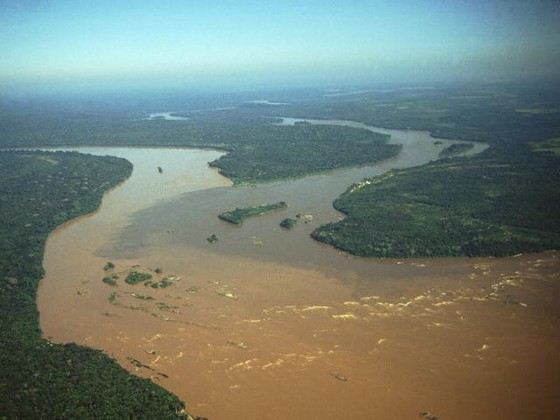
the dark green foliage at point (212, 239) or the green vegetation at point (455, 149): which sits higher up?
the green vegetation at point (455, 149)

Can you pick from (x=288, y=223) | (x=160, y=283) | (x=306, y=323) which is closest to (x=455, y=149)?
(x=288, y=223)

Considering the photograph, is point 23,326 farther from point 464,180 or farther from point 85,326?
point 464,180

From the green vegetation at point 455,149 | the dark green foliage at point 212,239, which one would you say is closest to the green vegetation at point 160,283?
the dark green foliage at point 212,239

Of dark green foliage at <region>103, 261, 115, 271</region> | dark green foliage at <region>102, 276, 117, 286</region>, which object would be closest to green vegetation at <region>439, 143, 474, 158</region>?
dark green foliage at <region>103, 261, 115, 271</region>

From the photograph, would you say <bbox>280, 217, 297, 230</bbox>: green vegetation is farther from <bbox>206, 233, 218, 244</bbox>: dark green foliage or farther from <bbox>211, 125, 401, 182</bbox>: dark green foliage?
<bbox>211, 125, 401, 182</bbox>: dark green foliage

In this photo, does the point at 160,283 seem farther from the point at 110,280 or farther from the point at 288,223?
the point at 288,223

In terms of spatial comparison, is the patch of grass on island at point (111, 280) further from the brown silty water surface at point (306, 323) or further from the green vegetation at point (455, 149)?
the green vegetation at point (455, 149)
